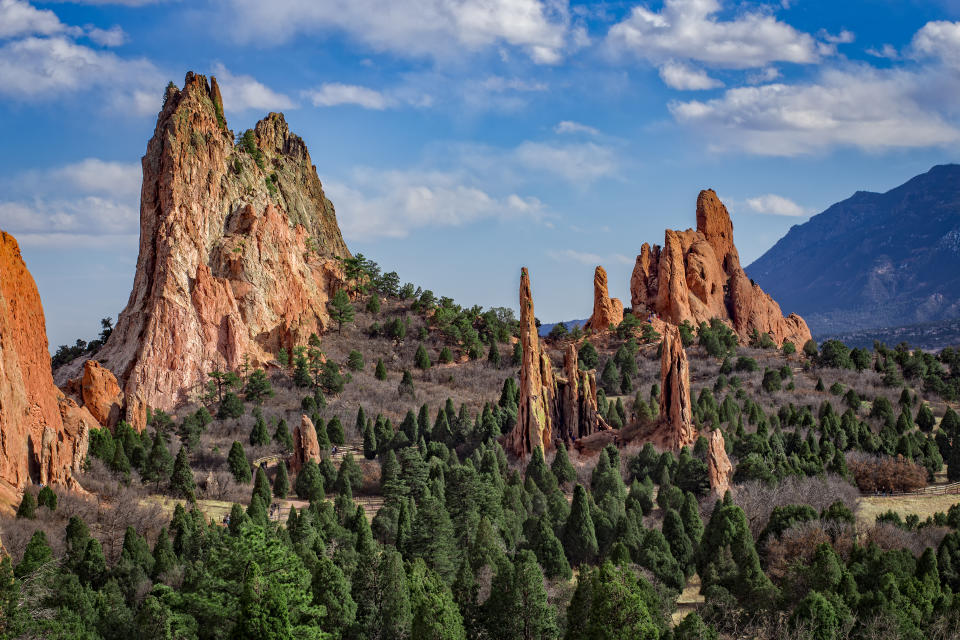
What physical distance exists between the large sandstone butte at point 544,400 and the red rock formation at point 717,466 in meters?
11.2

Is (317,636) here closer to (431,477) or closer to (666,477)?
(431,477)

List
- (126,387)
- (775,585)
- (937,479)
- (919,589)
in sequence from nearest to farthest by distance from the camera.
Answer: (919,589)
(775,585)
(937,479)
(126,387)

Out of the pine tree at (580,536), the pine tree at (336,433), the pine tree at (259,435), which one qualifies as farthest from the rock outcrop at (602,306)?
the pine tree at (580,536)

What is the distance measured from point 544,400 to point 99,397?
3136cm

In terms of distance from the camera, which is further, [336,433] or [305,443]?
[336,433]

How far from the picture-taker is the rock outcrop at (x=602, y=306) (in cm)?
10600

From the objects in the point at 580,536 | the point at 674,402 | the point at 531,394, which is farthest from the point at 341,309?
the point at 580,536

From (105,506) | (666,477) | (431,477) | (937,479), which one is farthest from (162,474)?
(937,479)

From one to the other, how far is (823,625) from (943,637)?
14.2ft

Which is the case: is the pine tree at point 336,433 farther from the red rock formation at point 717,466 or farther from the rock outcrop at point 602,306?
the rock outcrop at point 602,306

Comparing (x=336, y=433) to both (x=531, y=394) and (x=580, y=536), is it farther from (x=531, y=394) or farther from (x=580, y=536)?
(x=580, y=536)

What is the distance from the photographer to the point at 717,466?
53281 mm

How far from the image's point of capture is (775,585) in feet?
122

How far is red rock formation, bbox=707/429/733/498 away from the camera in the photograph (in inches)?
2079
